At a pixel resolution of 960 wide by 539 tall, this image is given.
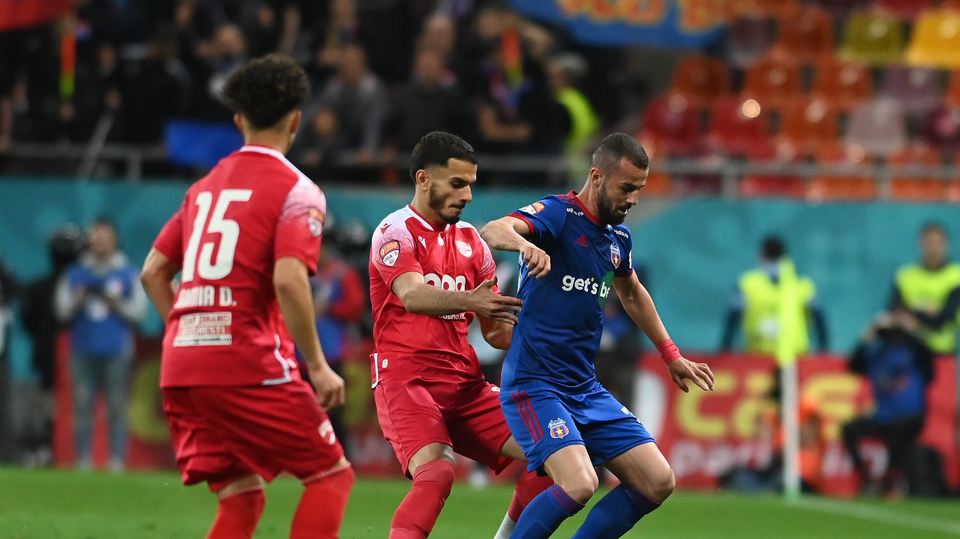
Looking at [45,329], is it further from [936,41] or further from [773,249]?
[936,41]

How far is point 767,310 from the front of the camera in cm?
1379

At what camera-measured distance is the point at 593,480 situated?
5.93 meters

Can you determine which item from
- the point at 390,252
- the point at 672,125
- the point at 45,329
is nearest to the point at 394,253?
the point at 390,252

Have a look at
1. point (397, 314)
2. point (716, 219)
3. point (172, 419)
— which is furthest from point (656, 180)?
point (172, 419)

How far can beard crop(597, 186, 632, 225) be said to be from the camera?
621cm

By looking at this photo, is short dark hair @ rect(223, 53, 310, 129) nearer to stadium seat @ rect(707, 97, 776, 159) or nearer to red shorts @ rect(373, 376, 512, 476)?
red shorts @ rect(373, 376, 512, 476)

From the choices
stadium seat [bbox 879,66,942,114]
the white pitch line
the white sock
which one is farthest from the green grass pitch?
stadium seat [bbox 879,66,942,114]

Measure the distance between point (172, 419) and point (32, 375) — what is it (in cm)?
917

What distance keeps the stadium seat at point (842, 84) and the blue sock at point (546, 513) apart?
1290 centimetres

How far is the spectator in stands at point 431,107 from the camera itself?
13.9m

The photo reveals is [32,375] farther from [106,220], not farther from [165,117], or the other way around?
[165,117]

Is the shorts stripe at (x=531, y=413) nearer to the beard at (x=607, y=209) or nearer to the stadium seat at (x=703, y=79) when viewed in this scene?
the beard at (x=607, y=209)

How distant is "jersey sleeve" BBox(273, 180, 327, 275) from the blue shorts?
1.67m

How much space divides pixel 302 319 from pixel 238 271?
0.37 meters
